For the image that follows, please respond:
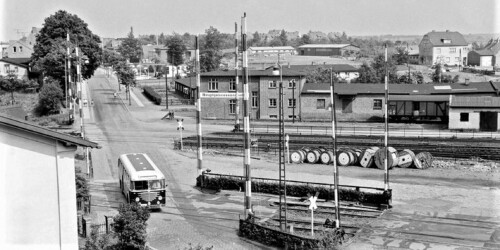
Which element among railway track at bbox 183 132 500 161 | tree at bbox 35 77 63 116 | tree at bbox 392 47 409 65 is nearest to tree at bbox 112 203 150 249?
railway track at bbox 183 132 500 161

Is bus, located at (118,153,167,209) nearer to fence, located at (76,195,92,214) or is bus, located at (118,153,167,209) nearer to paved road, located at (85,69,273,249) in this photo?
paved road, located at (85,69,273,249)

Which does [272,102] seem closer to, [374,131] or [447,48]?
[374,131]

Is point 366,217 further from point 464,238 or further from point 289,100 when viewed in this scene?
point 289,100

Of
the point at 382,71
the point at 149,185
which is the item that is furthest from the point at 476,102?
the point at 382,71

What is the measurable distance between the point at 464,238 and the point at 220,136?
2164 centimetres

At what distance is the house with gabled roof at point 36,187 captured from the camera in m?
9.98

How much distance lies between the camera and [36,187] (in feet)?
33.6

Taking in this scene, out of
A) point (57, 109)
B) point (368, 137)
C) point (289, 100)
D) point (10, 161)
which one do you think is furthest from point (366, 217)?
point (57, 109)

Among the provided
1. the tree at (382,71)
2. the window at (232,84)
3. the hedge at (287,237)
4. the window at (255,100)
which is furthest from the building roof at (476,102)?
the tree at (382,71)

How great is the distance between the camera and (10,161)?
396 inches

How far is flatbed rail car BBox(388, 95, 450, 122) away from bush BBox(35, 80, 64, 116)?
78.6ft

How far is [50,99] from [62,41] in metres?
6.95

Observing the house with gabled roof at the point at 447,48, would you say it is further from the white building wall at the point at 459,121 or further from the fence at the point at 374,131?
the fence at the point at 374,131

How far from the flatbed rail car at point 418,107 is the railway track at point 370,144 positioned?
9.10 meters
